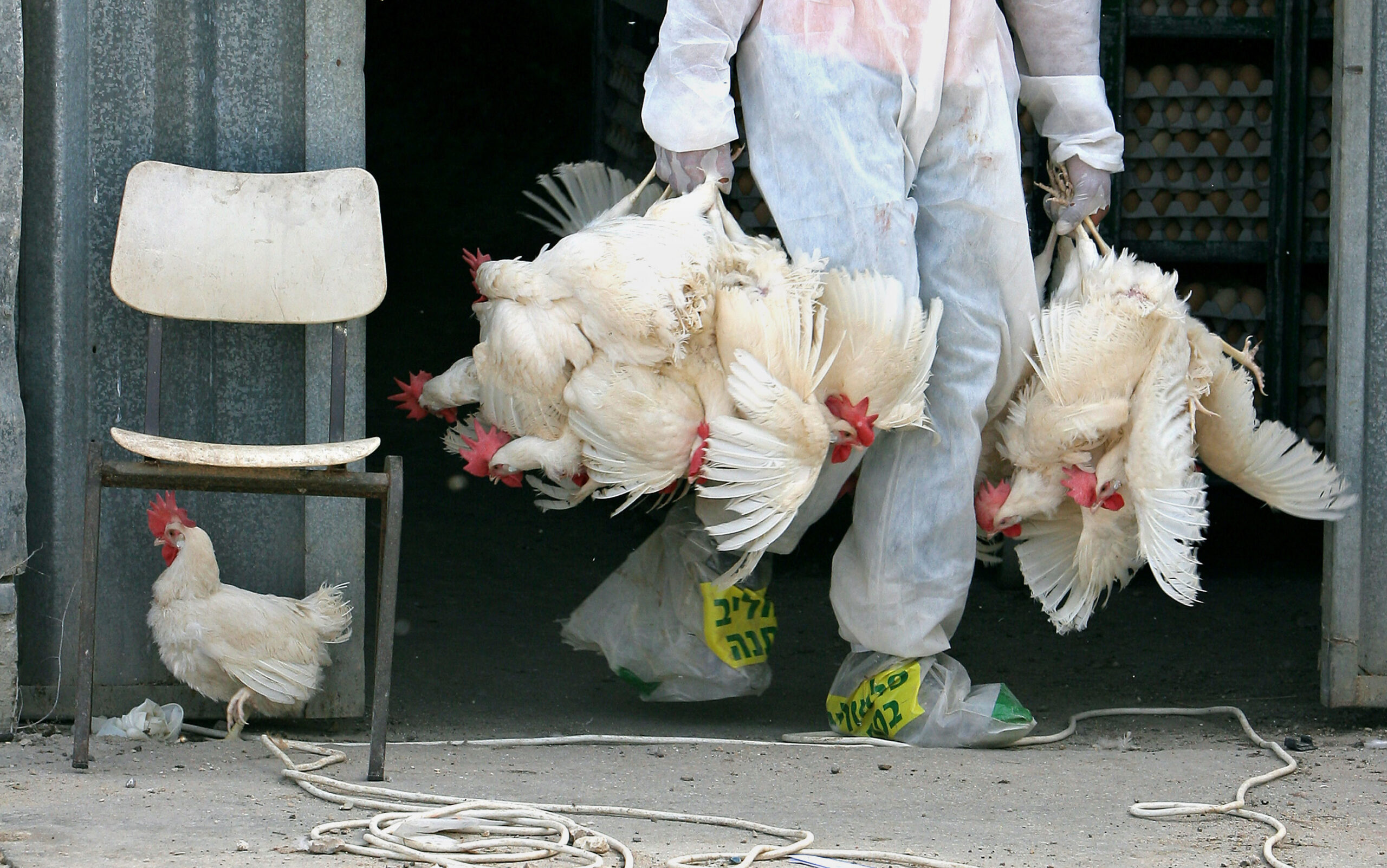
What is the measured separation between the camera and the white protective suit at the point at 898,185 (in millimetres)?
3496

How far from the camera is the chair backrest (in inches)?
128

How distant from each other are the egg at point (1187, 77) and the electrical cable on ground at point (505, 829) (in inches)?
115

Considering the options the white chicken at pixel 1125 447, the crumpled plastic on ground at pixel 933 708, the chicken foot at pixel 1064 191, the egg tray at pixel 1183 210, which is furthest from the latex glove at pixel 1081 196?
the egg tray at pixel 1183 210

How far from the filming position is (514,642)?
4551mm

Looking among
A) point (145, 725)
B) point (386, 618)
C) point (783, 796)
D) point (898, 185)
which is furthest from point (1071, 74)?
point (145, 725)

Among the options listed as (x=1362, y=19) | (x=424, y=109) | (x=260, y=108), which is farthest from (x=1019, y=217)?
(x=424, y=109)

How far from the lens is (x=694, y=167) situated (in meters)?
3.56

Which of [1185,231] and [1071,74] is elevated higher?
[1071,74]

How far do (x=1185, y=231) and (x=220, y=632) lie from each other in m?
3.71

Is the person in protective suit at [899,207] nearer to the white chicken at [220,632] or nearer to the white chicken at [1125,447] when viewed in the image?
the white chicken at [1125,447]

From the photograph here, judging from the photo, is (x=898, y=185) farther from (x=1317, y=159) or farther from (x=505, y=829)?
(x=1317, y=159)

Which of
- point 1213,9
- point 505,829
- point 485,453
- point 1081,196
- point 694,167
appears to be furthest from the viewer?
point 1213,9

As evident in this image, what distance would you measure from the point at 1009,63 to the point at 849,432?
3.52ft

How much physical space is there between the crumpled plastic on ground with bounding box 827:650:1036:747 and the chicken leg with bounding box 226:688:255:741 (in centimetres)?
143
